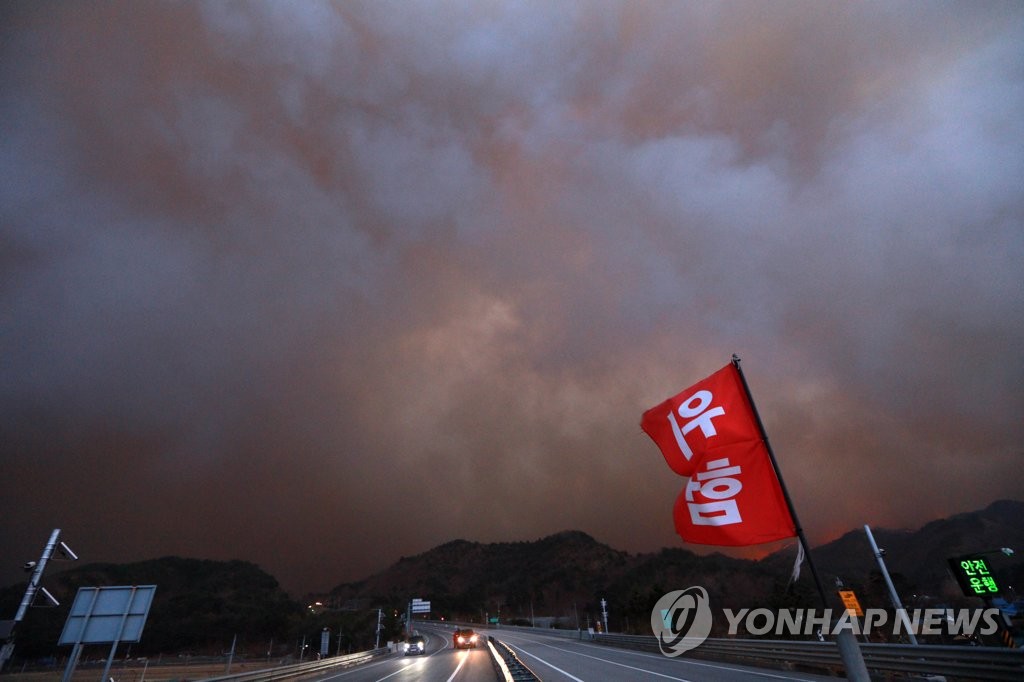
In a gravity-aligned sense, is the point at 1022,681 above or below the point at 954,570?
below

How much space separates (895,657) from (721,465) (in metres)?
13.5

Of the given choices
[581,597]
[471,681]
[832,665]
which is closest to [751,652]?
[832,665]

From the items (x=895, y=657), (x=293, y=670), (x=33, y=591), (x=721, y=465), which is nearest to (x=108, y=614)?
(x=33, y=591)

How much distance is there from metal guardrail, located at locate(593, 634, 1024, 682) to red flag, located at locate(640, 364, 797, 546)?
22.4 ft

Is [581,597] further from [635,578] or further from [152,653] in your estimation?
[152,653]

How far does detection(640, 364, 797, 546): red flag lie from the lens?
615 cm

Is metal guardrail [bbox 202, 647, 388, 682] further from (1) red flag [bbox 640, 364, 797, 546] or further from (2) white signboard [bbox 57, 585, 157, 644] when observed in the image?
(1) red flag [bbox 640, 364, 797, 546]

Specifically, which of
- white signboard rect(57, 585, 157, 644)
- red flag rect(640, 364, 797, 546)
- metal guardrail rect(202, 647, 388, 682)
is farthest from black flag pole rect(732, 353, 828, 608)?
metal guardrail rect(202, 647, 388, 682)

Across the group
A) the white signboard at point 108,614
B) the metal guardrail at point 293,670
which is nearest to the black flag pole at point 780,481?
the white signboard at point 108,614

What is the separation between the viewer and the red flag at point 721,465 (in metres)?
6.15

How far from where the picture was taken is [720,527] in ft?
20.6

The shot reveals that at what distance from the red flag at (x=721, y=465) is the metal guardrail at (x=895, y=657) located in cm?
682

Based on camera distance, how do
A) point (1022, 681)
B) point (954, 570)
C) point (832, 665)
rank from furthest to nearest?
1. point (832, 665)
2. point (954, 570)
3. point (1022, 681)

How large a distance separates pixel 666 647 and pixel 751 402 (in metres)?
31.5
